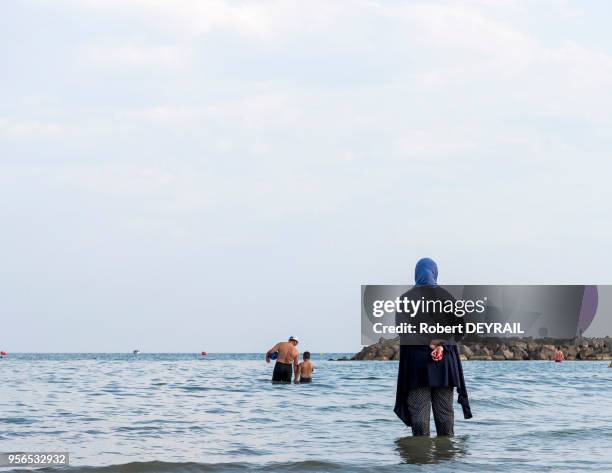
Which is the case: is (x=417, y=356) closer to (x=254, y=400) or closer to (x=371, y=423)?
(x=371, y=423)

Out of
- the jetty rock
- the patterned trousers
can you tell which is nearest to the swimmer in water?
the patterned trousers

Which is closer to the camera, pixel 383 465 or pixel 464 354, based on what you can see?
pixel 383 465

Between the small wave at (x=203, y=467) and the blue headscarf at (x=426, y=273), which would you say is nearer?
the small wave at (x=203, y=467)

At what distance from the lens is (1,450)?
1064cm

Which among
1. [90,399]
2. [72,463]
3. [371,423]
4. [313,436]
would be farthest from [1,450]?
[90,399]

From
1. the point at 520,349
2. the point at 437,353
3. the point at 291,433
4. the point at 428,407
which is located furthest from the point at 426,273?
the point at 520,349

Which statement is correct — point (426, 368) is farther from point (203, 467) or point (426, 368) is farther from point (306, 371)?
point (306, 371)

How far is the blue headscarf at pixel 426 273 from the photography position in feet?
34.2

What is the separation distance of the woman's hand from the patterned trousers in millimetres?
410

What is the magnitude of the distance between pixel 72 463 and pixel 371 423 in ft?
21.0

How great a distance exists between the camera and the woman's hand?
1033cm

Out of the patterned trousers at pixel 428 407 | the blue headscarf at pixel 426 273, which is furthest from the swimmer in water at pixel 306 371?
the blue headscarf at pixel 426 273

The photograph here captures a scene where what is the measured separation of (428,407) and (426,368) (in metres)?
0.49

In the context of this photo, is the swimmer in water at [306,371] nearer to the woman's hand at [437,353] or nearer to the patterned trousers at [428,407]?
the patterned trousers at [428,407]
